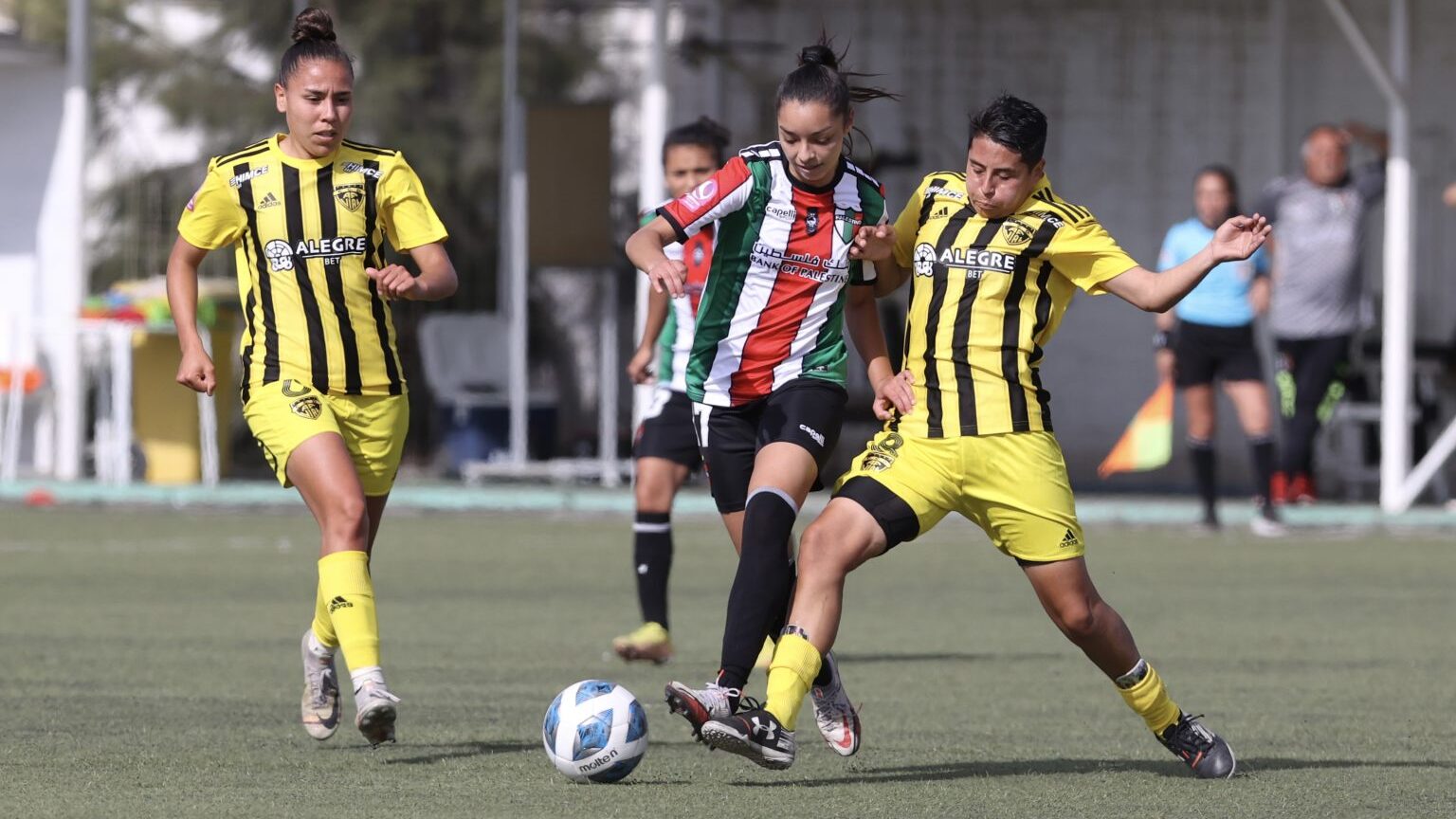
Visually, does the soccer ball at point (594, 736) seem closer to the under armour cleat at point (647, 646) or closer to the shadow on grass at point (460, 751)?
the shadow on grass at point (460, 751)

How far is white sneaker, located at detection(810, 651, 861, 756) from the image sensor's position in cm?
637

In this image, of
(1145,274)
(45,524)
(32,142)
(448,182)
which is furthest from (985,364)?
(448,182)

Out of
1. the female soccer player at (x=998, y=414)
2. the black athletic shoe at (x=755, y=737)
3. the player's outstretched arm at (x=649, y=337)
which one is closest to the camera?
the black athletic shoe at (x=755, y=737)

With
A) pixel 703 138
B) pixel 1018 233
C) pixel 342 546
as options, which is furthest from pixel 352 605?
pixel 703 138

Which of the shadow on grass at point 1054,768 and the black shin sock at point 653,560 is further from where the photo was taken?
the black shin sock at point 653,560

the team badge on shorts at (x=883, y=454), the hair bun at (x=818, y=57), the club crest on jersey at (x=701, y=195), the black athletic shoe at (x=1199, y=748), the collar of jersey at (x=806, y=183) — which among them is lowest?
the black athletic shoe at (x=1199, y=748)

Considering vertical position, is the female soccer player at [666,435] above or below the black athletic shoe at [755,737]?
above

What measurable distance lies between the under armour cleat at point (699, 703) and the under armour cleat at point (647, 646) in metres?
2.57

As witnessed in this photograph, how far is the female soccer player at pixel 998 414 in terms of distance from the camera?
605 centimetres

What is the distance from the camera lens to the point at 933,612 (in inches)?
432

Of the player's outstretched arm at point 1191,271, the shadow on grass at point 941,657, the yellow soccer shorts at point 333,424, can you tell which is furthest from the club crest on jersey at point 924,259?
the shadow on grass at point 941,657

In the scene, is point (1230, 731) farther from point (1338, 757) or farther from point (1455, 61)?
point (1455, 61)

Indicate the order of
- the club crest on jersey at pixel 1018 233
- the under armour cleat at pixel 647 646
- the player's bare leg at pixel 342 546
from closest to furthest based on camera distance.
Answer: the club crest on jersey at pixel 1018 233
the player's bare leg at pixel 342 546
the under armour cleat at pixel 647 646

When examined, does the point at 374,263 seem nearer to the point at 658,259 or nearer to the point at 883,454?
the point at 658,259
